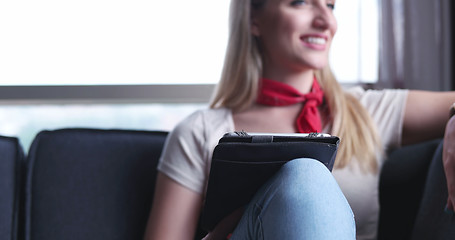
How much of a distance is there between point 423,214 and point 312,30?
1.83ft

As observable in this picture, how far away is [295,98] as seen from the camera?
1439 mm

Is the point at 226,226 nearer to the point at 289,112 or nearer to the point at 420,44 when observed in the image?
the point at 289,112

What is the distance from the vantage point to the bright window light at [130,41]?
2152 mm

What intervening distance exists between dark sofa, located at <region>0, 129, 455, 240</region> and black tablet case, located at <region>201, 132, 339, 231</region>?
475mm

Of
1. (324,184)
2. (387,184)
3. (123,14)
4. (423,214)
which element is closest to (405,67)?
(387,184)

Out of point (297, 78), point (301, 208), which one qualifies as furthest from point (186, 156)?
point (301, 208)

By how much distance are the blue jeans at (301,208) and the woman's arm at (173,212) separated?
1.28ft

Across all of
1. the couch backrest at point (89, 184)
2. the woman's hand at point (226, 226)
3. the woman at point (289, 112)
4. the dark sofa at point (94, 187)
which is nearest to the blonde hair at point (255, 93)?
the woman at point (289, 112)

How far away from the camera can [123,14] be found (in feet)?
7.20

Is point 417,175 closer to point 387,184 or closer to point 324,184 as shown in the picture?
point 387,184

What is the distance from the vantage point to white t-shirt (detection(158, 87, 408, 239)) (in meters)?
1.34

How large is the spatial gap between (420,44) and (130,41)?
1.20 metres

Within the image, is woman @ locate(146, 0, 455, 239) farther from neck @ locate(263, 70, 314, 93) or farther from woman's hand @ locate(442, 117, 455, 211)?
woman's hand @ locate(442, 117, 455, 211)

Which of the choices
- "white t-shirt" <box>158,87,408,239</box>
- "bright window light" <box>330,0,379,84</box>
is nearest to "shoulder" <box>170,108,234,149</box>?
"white t-shirt" <box>158,87,408,239</box>
